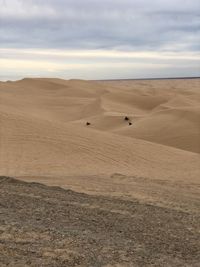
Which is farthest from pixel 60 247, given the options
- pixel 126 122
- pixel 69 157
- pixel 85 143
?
pixel 126 122

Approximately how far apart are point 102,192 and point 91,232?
282 centimetres

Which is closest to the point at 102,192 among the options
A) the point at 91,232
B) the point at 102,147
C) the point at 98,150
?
the point at 91,232

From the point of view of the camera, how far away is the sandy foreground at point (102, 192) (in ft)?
18.8

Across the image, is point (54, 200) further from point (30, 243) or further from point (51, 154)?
point (51, 154)

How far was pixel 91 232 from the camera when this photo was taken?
20.9ft

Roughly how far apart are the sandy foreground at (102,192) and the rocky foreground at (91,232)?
0.04 ft

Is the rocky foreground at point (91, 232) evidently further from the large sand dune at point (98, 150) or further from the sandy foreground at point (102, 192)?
the large sand dune at point (98, 150)

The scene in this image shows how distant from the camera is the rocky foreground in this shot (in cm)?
545

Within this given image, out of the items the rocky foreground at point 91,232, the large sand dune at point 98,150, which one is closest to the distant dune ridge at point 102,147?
the large sand dune at point 98,150

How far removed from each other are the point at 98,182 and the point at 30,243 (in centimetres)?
480

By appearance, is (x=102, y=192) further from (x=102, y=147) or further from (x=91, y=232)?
(x=102, y=147)

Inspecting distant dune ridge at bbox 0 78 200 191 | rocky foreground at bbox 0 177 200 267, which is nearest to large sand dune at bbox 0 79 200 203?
distant dune ridge at bbox 0 78 200 191

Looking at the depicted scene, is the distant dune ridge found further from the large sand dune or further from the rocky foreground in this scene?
the rocky foreground

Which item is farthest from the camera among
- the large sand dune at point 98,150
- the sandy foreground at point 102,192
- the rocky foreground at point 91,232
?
the large sand dune at point 98,150
